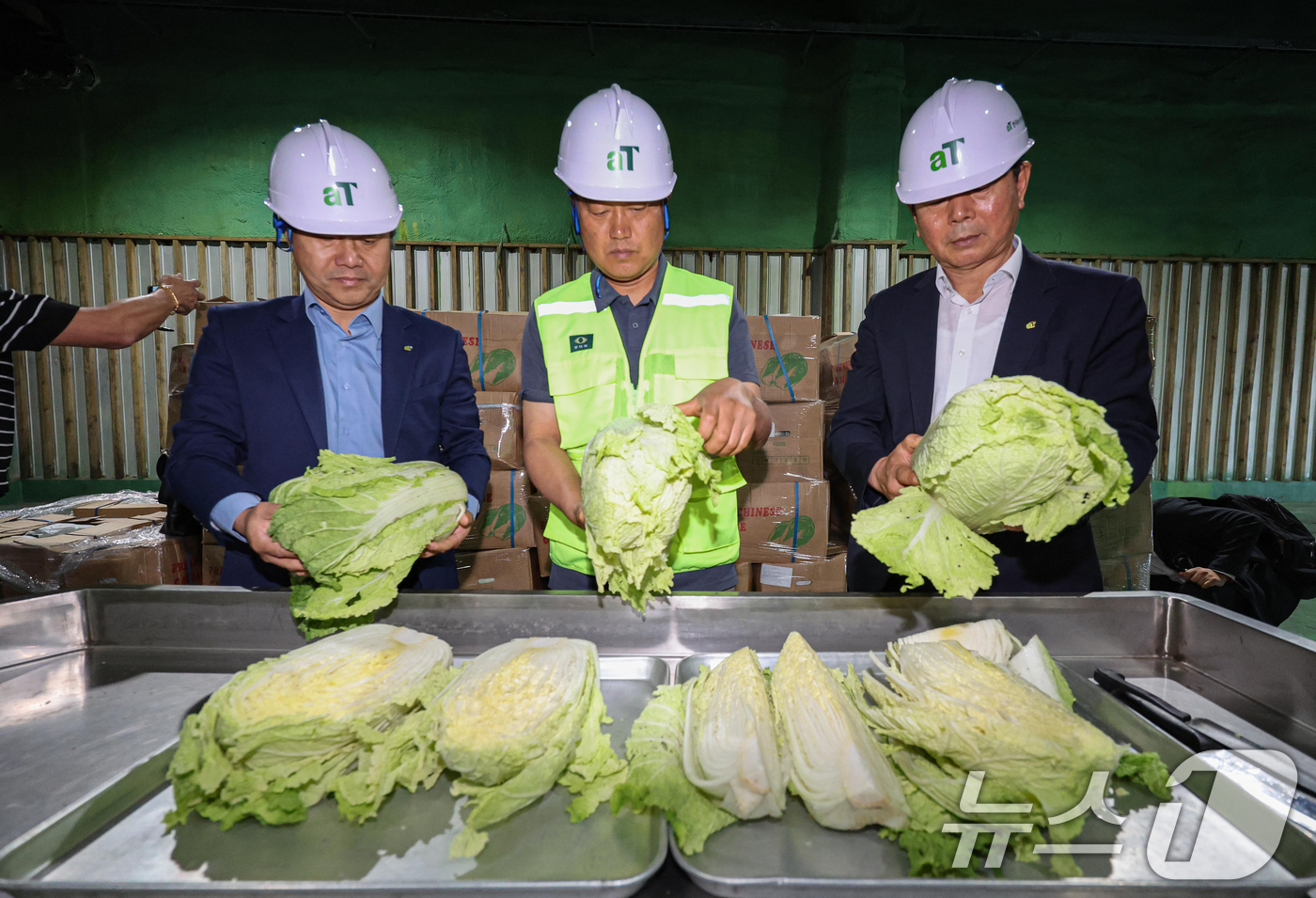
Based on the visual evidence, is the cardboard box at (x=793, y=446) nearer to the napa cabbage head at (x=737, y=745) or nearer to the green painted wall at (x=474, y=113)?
the napa cabbage head at (x=737, y=745)

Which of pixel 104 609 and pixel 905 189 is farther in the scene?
pixel 905 189

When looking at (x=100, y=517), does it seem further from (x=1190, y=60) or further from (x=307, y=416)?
(x=1190, y=60)

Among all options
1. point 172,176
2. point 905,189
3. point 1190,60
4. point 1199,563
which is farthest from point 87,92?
point 1190,60

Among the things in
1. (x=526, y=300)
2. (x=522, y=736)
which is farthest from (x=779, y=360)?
(x=526, y=300)

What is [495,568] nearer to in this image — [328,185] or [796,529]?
[796,529]

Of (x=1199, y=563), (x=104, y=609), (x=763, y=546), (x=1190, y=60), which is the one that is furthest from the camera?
(x=1190, y=60)

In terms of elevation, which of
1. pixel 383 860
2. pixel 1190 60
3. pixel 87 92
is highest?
pixel 1190 60

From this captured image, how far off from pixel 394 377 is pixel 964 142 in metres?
2.35

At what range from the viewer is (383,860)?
1136 mm

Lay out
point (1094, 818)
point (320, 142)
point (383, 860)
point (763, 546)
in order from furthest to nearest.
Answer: point (763, 546) → point (320, 142) → point (1094, 818) → point (383, 860)

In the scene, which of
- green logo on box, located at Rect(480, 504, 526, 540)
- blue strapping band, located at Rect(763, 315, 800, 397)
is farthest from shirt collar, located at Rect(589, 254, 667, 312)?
green logo on box, located at Rect(480, 504, 526, 540)

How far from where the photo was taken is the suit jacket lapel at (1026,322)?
235 cm

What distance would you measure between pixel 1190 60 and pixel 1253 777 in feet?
42.5

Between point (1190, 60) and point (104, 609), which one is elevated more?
point (1190, 60)
